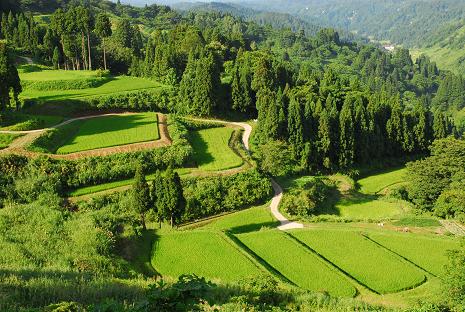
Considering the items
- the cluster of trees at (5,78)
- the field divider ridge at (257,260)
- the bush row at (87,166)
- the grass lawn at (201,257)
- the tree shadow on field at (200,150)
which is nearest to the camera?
the grass lawn at (201,257)

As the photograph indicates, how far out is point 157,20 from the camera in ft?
436

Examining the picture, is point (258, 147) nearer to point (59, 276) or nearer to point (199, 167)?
point (199, 167)

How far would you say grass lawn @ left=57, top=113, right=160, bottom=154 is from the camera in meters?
35.6

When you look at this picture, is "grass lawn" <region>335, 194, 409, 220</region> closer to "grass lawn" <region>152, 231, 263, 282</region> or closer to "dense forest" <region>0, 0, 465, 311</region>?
"dense forest" <region>0, 0, 465, 311</region>

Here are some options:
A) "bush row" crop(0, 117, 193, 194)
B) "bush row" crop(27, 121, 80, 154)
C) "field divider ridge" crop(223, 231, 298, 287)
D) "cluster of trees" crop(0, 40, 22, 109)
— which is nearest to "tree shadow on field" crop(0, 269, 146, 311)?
"field divider ridge" crop(223, 231, 298, 287)

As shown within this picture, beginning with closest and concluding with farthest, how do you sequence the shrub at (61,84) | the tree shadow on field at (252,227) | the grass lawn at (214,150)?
the tree shadow on field at (252,227), the grass lawn at (214,150), the shrub at (61,84)

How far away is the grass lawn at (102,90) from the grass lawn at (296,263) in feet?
88.3

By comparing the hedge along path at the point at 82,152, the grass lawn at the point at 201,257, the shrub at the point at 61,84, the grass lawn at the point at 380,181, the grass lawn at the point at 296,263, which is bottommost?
the grass lawn at the point at 380,181

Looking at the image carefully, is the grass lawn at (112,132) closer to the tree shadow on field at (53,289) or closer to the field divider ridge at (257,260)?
the field divider ridge at (257,260)

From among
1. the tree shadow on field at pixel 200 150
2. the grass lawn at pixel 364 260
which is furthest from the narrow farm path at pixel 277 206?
the tree shadow on field at pixel 200 150

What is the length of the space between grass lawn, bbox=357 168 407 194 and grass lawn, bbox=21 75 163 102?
26.5 m

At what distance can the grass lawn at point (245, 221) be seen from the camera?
31719mm

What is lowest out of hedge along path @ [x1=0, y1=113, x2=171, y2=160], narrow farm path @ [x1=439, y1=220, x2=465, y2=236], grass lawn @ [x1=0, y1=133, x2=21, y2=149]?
narrow farm path @ [x1=439, y1=220, x2=465, y2=236]

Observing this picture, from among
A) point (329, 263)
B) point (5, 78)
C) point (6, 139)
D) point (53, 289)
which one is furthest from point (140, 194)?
point (5, 78)
